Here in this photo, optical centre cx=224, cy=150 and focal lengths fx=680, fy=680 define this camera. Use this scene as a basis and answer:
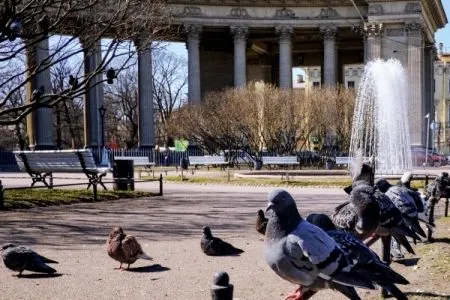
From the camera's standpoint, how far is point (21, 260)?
8.85 metres

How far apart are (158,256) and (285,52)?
5339 centimetres

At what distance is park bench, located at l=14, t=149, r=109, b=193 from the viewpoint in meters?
22.7

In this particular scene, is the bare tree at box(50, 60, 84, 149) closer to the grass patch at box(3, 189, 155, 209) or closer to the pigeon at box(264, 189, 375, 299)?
the grass patch at box(3, 189, 155, 209)

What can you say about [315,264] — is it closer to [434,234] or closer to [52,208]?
[434,234]

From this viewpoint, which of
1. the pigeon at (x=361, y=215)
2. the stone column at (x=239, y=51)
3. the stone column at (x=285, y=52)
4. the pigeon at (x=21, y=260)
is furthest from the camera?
the stone column at (x=285, y=52)

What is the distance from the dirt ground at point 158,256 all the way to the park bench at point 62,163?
10.4ft

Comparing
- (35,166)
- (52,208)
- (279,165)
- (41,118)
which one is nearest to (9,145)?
(41,118)

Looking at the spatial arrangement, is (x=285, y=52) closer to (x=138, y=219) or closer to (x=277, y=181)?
(x=277, y=181)

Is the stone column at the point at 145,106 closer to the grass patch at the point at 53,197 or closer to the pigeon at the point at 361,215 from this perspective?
the grass patch at the point at 53,197

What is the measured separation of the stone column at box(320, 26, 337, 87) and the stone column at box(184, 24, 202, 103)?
37.9 feet

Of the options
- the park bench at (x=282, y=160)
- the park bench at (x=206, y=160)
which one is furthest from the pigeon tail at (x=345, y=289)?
the park bench at (x=206, y=160)

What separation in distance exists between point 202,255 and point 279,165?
3599 cm

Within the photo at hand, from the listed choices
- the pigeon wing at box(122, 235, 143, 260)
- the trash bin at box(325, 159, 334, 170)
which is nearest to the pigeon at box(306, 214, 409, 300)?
the pigeon wing at box(122, 235, 143, 260)

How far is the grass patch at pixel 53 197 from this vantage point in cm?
1920
